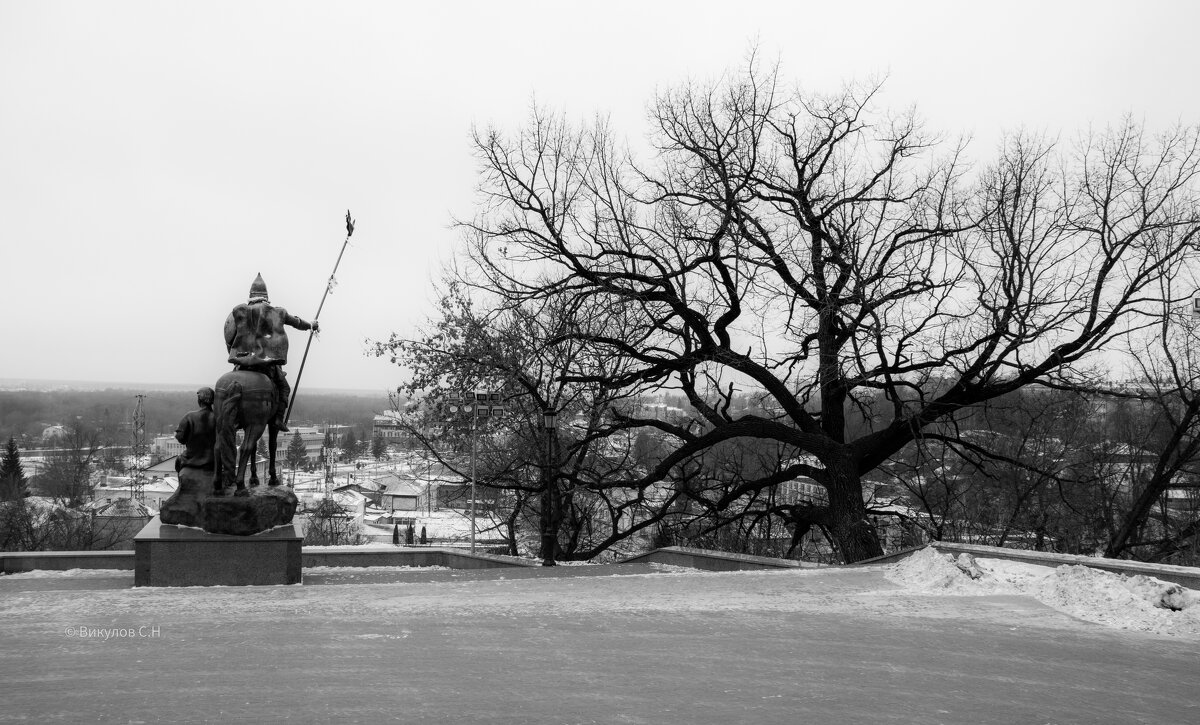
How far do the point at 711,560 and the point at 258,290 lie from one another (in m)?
8.25

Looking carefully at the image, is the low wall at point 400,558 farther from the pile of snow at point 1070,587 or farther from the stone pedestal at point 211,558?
the pile of snow at point 1070,587

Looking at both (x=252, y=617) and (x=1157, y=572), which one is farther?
(x=1157, y=572)

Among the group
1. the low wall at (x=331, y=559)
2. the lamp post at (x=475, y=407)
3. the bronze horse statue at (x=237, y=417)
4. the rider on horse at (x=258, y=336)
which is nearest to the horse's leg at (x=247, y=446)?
the bronze horse statue at (x=237, y=417)

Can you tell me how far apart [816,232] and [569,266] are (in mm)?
4955

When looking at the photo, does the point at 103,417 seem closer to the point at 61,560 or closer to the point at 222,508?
the point at 61,560

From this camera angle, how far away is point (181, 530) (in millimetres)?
12367

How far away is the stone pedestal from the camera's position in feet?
38.9

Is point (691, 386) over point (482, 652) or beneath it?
over

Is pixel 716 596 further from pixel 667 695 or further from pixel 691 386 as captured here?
pixel 691 386

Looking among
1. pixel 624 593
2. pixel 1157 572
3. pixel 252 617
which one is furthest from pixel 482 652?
pixel 1157 572

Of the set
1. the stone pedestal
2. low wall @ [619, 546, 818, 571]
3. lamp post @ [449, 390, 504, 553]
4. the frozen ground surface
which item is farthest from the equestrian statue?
lamp post @ [449, 390, 504, 553]

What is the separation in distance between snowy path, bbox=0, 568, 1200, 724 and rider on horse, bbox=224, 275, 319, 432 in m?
3.09

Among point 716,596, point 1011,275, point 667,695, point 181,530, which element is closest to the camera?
point 667,695

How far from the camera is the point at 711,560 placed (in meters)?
16.3
